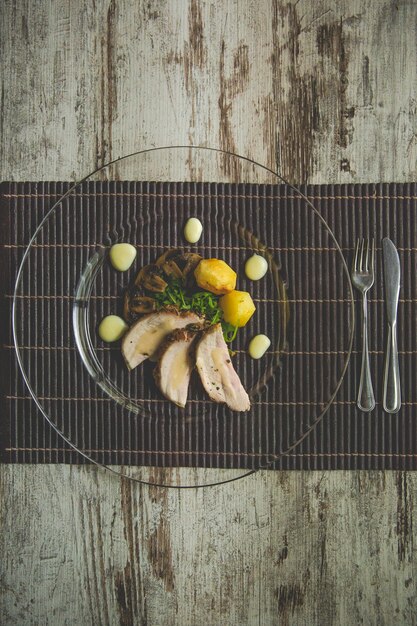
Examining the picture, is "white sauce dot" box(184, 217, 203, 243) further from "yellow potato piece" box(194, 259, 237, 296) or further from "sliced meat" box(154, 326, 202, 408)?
"sliced meat" box(154, 326, 202, 408)

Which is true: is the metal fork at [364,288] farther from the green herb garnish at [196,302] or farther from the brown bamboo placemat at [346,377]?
the green herb garnish at [196,302]

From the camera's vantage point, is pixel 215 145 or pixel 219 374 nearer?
pixel 219 374

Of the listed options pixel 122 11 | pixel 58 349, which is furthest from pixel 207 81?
pixel 58 349

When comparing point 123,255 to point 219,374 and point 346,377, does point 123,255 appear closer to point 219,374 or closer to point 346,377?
point 219,374

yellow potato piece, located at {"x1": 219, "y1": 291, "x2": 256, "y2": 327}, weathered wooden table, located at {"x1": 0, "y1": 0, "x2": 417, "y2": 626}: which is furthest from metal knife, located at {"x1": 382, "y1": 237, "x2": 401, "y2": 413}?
yellow potato piece, located at {"x1": 219, "y1": 291, "x2": 256, "y2": 327}

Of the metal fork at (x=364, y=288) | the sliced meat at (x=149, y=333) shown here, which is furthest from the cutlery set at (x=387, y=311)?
the sliced meat at (x=149, y=333)

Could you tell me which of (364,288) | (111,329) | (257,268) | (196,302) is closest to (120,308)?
(111,329)
